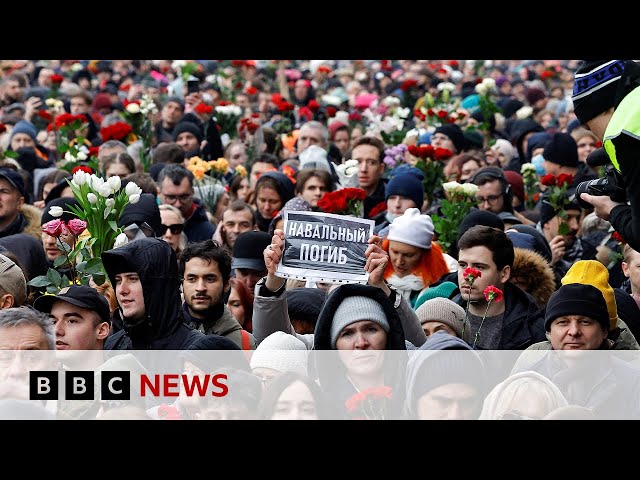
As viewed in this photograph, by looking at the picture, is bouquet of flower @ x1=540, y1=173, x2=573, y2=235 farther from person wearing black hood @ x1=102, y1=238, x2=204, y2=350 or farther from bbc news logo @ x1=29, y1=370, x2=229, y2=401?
bbc news logo @ x1=29, y1=370, x2=229, y2=401

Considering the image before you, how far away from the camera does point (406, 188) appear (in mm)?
9312

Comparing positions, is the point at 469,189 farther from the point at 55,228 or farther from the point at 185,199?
the point at 55,228

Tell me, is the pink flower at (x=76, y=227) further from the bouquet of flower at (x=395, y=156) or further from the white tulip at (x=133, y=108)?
the white tulip at (x=133, y=108)

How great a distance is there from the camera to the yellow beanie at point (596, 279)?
231 inches

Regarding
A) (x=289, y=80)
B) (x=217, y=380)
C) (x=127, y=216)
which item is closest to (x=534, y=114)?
(x=289, y=80)

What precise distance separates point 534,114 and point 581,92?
13521mm

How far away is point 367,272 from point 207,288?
4.00 ft

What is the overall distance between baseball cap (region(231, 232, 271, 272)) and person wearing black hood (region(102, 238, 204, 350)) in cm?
176

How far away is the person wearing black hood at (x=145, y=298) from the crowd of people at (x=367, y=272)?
10 mm

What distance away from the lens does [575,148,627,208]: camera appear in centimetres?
518

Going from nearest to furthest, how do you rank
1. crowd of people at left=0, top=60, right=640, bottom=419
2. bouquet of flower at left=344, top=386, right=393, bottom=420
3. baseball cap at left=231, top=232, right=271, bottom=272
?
1. bouquet of flower at left=344, top=386, right=393, bottom=420
2. crowd of people at left=0, top=60, right=640, bottom=419
3. baseball cap at left=231, top=232, right=271, bottom=272

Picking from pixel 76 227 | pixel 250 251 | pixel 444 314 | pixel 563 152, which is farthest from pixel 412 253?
pixel 563 152

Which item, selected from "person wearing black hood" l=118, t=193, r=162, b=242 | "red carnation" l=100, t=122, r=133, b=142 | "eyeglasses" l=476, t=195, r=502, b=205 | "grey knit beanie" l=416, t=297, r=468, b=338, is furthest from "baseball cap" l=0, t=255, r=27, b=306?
"red carnation" l=100, t=122, r=133, b=142

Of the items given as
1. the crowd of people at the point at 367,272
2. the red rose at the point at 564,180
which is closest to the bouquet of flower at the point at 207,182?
the crowd of people at the point at 367,272
